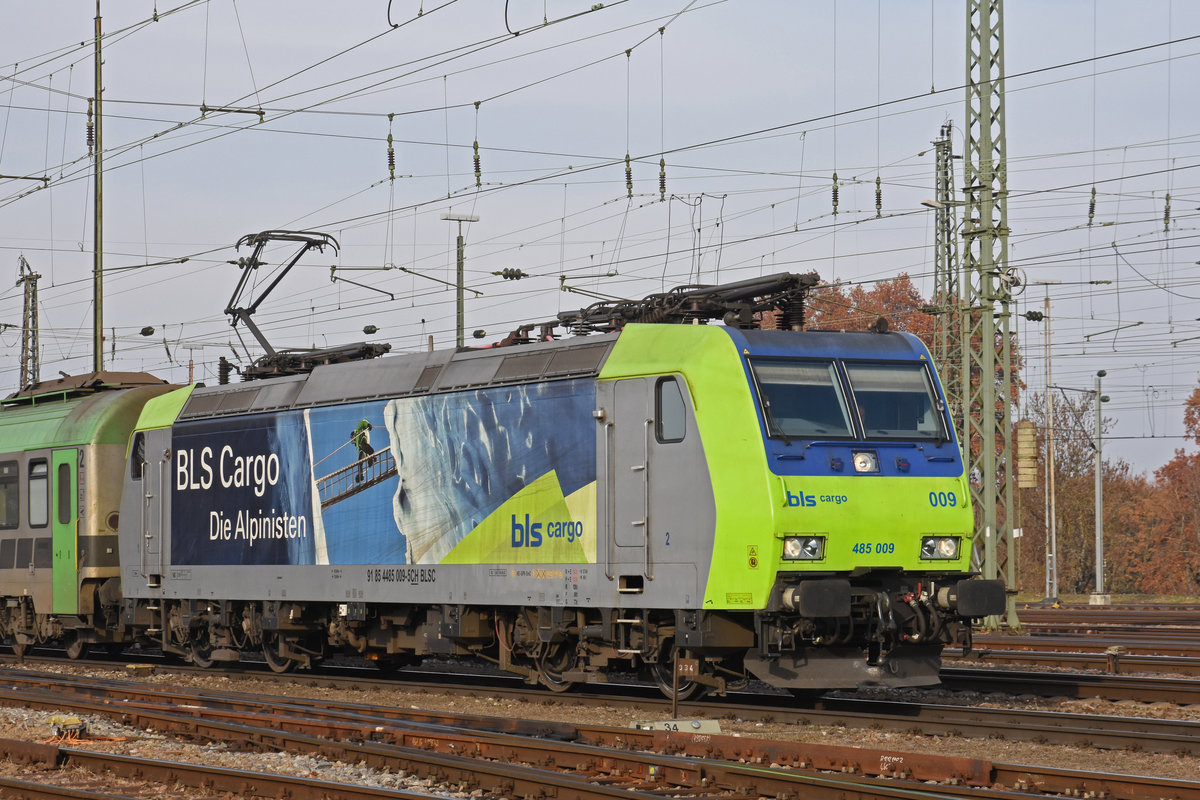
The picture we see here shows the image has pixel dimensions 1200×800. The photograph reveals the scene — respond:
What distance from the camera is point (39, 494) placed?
2339 cm

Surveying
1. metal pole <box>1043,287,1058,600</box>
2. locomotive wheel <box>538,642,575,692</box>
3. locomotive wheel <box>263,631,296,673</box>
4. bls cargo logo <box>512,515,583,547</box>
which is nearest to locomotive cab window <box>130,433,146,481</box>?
locomotive wheel <box>263,631,296,673</box>

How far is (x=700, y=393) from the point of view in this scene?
14.2 metres

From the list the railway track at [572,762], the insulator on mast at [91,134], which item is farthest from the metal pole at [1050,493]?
the railway track at [572,762]

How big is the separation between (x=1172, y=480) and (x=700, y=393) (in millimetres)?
65314

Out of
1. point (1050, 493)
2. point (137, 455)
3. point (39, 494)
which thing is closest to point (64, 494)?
point (39, 494)

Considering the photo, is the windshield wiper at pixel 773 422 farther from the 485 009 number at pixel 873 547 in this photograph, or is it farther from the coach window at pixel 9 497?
the coach window at pixel 9 497

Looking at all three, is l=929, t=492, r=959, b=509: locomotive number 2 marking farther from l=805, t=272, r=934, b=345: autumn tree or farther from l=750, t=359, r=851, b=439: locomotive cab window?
l=805, t=272, r=934, b=345: autumn tree

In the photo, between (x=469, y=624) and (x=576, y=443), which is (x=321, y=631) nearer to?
(x=469, y=624)

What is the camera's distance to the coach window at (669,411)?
1441 cm

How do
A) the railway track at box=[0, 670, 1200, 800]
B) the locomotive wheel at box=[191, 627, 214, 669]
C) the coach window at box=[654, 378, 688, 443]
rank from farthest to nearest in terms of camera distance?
the locomotive wheel at box=[191, 627, 214, 669] → the coach window at box=[654, 378, 688, 443] → the railway track at box=[0, 670, 1200, 800]

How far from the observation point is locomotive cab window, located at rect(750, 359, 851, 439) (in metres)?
14.1

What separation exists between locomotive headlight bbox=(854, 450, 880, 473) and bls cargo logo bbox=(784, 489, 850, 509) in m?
0.40

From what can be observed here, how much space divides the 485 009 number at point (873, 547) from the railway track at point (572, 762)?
9.44ft

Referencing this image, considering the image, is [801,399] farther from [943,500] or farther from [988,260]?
[988,260]
